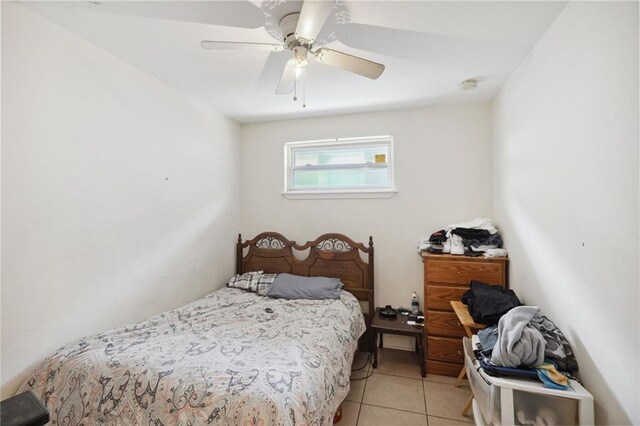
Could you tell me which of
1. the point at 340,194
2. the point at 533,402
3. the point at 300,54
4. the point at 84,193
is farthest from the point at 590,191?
the point at 84,193

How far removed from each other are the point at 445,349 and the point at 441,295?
1.54ft

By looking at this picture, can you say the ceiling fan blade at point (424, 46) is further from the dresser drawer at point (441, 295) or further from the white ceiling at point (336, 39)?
the dresser drawer at point (441, 295)

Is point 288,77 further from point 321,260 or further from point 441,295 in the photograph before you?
point 441,295

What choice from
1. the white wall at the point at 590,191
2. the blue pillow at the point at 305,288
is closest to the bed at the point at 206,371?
the blue pillow at the point at 305,288

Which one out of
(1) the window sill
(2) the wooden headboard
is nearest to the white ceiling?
(1) the window sill

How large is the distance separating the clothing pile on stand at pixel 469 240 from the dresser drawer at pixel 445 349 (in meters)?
0.76

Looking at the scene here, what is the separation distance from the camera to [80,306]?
1.75 metres

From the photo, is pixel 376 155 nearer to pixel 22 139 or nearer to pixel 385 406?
pixel 385 406

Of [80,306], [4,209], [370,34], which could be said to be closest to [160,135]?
[4,209]

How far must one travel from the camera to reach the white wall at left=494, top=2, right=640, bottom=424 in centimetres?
106

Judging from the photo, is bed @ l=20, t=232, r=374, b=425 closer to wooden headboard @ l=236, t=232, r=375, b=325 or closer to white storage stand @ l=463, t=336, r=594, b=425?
wooden headboard @ l=236, t=232, r=375, b=325

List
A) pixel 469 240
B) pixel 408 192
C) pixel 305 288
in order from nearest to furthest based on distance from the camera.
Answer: pixel 469 240 → pixel 305 288 → pixel 408 192

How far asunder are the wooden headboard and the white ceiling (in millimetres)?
1509

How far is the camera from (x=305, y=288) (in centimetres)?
272
